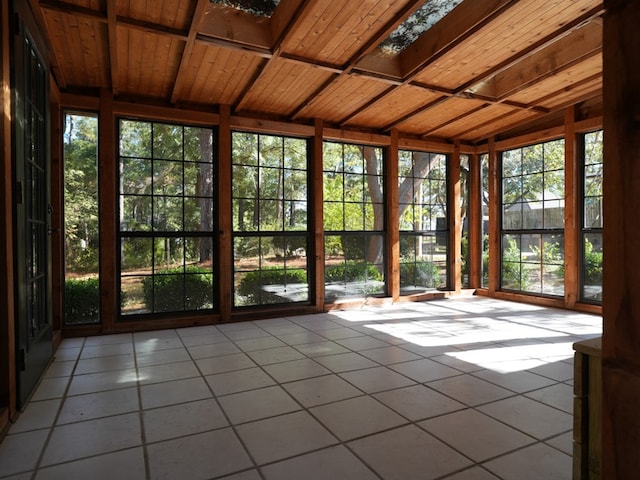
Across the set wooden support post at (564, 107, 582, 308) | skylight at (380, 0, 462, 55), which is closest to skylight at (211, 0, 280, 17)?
skylight at (380, 0, 462, 55)

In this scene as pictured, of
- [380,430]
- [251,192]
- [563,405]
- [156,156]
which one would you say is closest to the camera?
[380,430]

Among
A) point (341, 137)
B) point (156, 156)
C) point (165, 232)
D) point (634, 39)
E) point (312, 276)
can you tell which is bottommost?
point (312, 276)

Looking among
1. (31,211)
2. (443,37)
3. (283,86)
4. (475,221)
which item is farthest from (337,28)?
(475,221)

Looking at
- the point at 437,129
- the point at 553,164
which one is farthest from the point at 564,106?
the point at 437,129

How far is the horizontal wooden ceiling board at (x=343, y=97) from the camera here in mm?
4328

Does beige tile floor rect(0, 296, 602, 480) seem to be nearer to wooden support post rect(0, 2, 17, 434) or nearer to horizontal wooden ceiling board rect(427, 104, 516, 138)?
wooden support post rect(0, 2, 17, 434)

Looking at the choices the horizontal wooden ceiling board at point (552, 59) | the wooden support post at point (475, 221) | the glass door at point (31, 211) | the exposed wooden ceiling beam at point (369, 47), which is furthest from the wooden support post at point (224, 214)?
the wooden support post at point (475, 221)

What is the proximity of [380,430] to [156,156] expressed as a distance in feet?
13.1

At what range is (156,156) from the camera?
467 cm

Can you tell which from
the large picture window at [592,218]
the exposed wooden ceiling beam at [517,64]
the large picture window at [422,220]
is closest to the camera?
the exposed wooden ceiling beam at [517,64]

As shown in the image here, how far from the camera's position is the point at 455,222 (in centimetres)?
659

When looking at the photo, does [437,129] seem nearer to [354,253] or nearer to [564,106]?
[564,106]

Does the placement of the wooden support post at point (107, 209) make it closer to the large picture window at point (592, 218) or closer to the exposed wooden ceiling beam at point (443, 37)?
the exposed wooden ceiling beam at point (443, 37)

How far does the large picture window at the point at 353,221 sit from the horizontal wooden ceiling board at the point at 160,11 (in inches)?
118
